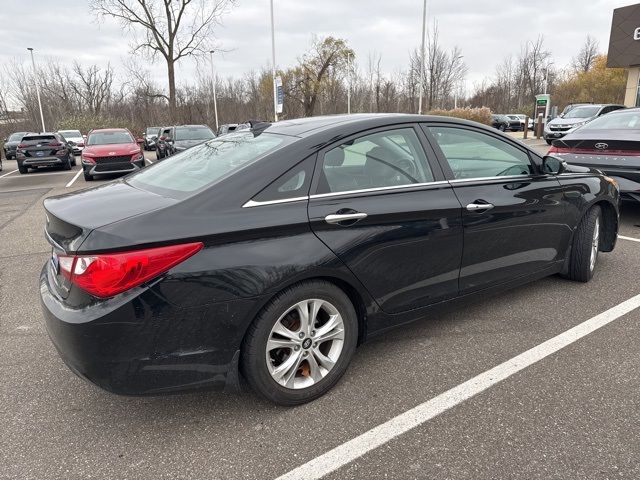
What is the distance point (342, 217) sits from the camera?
2.62m

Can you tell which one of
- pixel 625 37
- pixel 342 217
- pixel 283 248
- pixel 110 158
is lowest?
pixel 110 158

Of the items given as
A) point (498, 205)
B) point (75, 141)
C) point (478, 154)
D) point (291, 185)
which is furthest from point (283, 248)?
point (75, 141)

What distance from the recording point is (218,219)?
231 cm

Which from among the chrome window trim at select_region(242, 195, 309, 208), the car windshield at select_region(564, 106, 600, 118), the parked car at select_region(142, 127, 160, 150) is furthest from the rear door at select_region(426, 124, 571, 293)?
the parked car at select_region(142, 127, 160, 150)

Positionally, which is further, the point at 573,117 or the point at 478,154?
the point at 573,117

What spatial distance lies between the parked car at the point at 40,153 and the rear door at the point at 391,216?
1773 cm

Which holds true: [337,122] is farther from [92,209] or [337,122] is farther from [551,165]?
[551,165]

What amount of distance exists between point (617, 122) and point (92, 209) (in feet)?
23.2

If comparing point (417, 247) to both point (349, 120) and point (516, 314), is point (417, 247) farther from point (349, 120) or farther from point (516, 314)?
point (516, 314)

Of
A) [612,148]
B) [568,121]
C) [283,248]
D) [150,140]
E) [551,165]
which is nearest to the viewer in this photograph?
[283,248]

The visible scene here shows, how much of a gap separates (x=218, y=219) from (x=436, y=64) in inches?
1578

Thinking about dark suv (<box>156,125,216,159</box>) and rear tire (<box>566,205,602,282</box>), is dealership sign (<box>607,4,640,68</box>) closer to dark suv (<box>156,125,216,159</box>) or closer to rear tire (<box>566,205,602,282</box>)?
dark suv (<box>156,125,216,159</box>)

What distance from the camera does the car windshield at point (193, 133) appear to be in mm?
17000

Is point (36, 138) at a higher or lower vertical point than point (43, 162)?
higher
